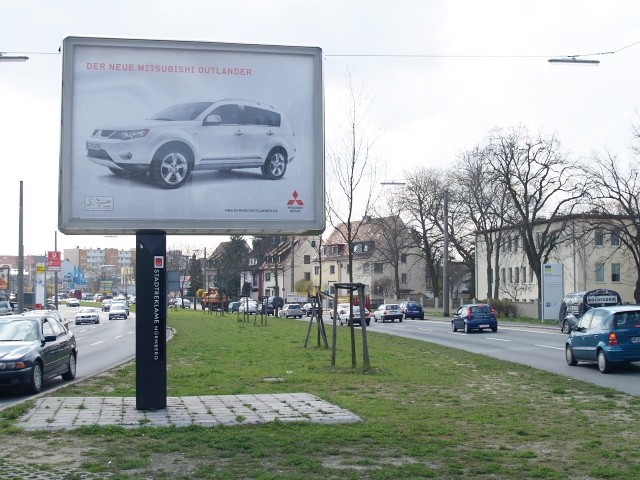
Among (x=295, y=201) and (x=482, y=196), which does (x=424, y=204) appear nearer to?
(x=482, y=196)

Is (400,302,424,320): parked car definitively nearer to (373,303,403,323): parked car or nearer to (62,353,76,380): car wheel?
(373,303,403,323): parked car

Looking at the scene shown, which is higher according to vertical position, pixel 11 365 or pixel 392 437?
pixel 11 365

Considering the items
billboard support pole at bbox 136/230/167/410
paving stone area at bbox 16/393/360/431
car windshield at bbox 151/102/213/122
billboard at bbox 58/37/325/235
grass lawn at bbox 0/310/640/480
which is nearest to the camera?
grass lawn at bbox 0/310/640/480

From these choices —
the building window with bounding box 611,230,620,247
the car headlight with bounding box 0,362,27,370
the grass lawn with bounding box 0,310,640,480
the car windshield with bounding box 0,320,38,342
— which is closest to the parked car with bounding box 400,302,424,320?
the building window with bounding box 611,230,620,247

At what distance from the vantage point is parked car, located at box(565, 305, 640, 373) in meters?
18.7

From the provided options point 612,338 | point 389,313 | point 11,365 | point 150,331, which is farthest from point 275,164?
point 389,313

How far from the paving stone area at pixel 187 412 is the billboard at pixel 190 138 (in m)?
2.54

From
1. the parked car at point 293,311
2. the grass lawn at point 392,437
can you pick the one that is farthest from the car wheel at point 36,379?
the parked car at point 293,311

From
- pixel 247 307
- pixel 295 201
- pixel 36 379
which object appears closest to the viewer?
pixel 295 201

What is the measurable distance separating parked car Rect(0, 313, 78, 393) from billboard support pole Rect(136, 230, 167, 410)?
446 cm

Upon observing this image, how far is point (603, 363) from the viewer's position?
1902cm

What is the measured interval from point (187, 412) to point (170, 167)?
11.4 ft

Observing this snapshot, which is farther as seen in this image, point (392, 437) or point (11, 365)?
point (11, 365)

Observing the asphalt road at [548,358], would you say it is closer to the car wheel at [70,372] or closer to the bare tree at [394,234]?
the car wheel at [70,372]
